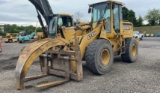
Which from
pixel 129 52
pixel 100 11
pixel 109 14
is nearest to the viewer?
pixel 109 14

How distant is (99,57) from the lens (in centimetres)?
615

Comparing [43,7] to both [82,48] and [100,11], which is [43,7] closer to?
[100,11]

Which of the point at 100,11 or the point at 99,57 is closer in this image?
the point at 99,57

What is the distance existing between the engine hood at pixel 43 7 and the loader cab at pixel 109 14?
255 centimetres

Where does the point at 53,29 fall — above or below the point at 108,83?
above

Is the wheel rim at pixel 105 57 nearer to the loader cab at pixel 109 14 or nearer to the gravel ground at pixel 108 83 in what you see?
the gravel ground at pixel 108 83

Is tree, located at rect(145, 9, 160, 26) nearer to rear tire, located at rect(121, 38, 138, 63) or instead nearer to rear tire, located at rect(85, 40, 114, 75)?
rear tire, located at rect(121, 38, 138, 63)

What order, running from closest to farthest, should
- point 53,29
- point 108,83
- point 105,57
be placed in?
1. point 108,83
2. point 105,57
3. point 53,29

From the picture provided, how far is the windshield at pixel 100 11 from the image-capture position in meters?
7.30

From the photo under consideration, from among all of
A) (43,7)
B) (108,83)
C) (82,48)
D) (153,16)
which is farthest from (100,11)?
(153,16)

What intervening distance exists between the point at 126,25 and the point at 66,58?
13.2ft

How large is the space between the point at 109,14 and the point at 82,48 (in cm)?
205

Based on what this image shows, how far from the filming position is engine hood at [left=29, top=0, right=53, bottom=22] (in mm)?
9281

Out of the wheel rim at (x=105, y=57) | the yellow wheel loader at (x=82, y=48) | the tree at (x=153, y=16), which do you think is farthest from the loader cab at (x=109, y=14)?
the tree at (x=153, y=16)
